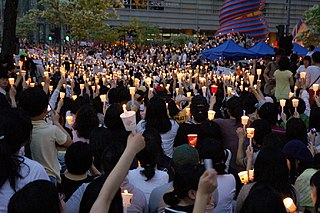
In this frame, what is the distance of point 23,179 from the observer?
10.2 feet

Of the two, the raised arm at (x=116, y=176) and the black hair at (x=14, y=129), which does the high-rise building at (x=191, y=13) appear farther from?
the raised arm at (x=116, y=176)

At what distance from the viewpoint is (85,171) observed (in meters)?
4.08

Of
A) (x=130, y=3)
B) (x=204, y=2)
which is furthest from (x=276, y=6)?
(x=130, y=3)

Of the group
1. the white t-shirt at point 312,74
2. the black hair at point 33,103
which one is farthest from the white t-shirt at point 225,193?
the white t-shirt at point 312,74

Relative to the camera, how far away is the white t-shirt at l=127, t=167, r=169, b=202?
4012 mm

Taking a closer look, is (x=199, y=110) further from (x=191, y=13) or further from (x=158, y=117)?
(x=191, y=13)

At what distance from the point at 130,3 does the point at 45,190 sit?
69.7 meters

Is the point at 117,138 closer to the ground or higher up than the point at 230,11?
closer to the ground

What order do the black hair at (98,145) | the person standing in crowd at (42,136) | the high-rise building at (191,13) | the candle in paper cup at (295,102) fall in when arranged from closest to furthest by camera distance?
the person standing in crowd at (42,136), the black hair at (98,145), the candle in paper cup at (295,102), the high-rise building at (191,13)

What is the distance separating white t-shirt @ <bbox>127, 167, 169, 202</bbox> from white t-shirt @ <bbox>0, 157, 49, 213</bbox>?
96 centimetres

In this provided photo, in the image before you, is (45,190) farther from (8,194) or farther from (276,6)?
(276,6)

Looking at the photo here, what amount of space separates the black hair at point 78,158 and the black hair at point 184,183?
982 millimetres

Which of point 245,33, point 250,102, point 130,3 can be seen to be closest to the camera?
point 250,102

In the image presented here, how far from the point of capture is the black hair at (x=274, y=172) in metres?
3.69
